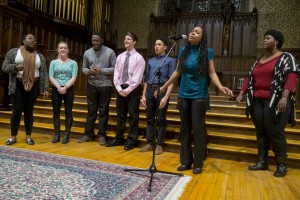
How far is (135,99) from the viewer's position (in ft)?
11.6

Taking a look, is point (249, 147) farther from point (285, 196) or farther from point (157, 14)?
point (157, 14)

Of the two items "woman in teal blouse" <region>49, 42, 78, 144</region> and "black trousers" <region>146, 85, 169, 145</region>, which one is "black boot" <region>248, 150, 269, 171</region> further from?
"woman in teal blouse" <region>49, 42, 78, 144</region>

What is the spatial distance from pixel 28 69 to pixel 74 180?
167 centimetres

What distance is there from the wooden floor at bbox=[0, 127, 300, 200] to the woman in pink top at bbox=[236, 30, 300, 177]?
292 millimetres

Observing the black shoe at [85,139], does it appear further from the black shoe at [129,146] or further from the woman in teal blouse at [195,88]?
the woman in teal blouse at [195,88]

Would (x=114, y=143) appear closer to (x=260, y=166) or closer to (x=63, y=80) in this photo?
(x=63, y=80)

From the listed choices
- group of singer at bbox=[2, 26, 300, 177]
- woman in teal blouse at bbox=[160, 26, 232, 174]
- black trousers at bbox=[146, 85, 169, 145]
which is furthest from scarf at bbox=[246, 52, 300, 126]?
black trousers at bbox=[146, 85, 169, 145]

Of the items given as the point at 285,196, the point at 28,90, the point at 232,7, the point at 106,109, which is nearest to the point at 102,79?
the point at 106,109

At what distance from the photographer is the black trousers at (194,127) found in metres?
2.67

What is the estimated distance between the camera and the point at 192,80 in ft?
8.80

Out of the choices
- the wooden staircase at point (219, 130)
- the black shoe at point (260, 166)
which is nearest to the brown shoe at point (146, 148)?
the wooden staircase at point (219, 130)

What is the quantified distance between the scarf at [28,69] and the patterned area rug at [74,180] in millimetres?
846

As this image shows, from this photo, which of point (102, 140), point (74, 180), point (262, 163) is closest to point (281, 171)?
point (262, 163)

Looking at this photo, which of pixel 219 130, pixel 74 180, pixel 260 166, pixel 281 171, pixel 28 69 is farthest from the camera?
pixel 219 130
